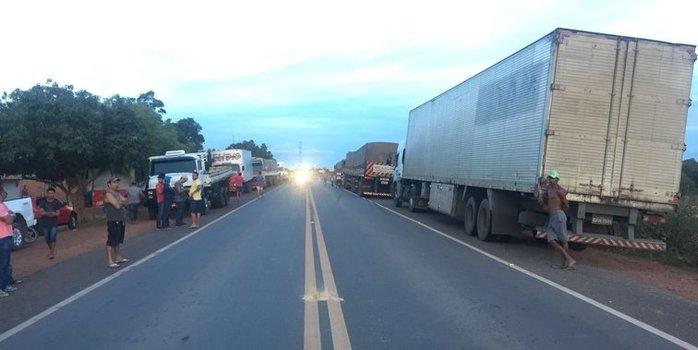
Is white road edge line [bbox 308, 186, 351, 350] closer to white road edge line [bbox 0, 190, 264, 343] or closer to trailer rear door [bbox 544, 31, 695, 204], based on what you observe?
white road edge line [bbox 0, 190, 264, 343]

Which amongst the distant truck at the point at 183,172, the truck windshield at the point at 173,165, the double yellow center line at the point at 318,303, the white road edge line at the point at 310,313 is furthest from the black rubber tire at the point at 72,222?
the white road edge line at the point at 310,313

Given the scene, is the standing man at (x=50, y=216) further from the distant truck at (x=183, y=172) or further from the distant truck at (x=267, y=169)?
the distant truck at (x=267, y=169)

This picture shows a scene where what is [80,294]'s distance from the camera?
319 inches

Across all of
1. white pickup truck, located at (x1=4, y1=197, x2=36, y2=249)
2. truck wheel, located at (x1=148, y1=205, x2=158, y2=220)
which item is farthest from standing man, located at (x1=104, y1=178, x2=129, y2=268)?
truck wheel, located at (x1=148, y1=205, x2=158, y2=220)

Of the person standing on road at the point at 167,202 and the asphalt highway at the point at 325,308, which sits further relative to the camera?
the person standing on road at the point at 167,202

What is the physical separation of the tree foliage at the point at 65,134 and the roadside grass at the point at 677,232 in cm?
1680

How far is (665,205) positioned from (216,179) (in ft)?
60.9

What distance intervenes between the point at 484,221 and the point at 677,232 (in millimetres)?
4587

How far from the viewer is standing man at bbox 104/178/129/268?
10.7m

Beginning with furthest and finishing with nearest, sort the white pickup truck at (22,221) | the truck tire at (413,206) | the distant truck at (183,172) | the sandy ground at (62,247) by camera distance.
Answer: the truck tire at (413,206), the distant truck at (183,172), the white pickup truck at (22,221), the sandy ground at (62,247)

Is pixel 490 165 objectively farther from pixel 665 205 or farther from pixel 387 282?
pixel 387 282

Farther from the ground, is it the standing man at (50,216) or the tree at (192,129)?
the tree at (192,129)

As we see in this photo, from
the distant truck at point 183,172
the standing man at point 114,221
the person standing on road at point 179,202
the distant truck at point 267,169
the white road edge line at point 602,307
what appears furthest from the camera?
the distant truck at point 267,169

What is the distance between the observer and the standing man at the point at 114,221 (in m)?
10.7
